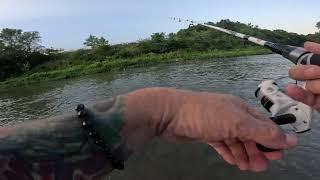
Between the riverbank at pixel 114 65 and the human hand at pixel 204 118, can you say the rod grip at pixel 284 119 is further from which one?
the riverbank at pixel 114 65

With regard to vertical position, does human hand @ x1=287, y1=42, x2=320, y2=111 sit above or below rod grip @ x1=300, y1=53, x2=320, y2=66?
below

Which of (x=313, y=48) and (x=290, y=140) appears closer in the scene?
(x=290, y=140)

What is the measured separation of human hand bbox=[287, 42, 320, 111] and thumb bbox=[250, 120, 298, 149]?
616 millimetres

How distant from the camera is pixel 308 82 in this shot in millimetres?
2148

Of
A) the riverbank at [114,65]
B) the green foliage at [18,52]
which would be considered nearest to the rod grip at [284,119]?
the riverbank at [114,65]

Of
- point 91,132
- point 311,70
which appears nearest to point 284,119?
point 311,70

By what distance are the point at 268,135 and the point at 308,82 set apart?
0.75 m

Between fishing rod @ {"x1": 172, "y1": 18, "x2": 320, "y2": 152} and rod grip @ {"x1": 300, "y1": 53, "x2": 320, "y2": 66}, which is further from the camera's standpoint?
rod grip @ {"x1": 300, "y1": 53, "x2": 320, "y2": 66}

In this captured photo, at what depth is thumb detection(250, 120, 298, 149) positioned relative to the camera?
1524mm

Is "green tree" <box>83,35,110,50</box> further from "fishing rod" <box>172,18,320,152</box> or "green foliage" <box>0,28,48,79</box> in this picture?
"fishing rod" <box>172,18,320,152</box>

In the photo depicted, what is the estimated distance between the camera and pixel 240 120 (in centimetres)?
150

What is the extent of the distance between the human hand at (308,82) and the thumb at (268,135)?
2.02ft

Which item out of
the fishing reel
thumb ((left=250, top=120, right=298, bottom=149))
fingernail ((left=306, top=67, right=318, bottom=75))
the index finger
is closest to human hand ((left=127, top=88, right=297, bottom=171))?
thumb ((left=250, top=120, right=298, bottom=149))

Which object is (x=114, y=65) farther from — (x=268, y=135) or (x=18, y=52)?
(x=268, y=135)
